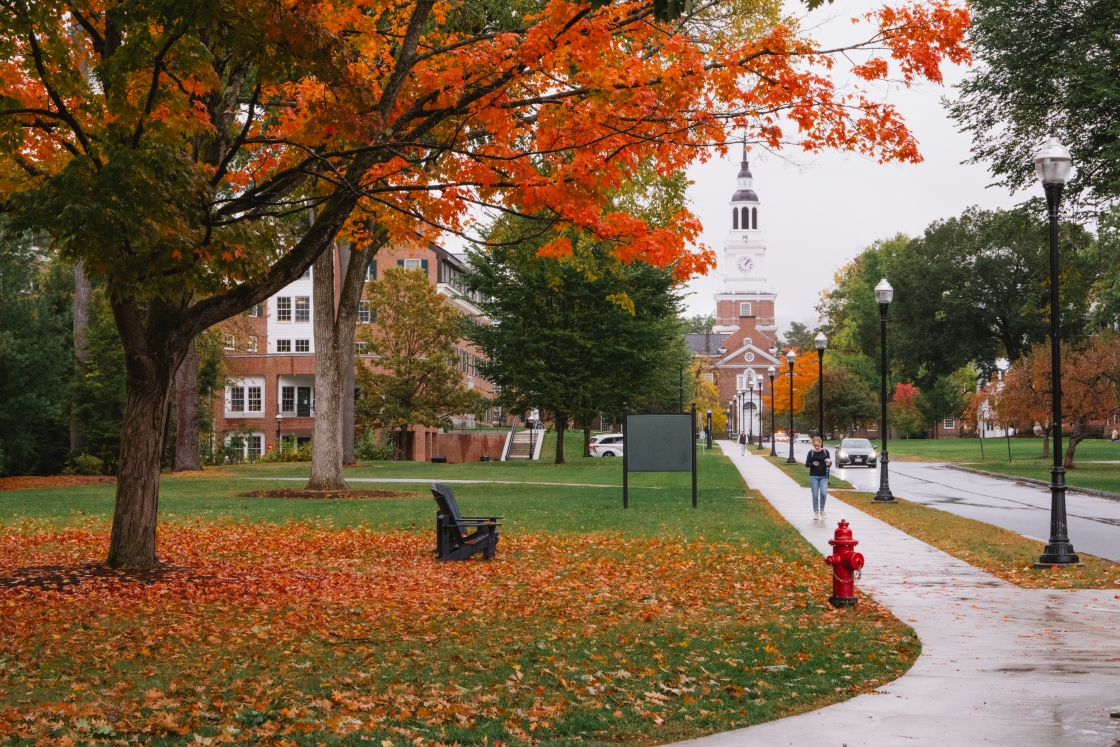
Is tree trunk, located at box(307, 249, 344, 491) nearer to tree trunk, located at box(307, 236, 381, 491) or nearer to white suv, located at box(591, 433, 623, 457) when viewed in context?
tree trunk, located at box(307, 236, 381, 491)

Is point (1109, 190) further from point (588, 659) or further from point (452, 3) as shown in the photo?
point (588, 659)

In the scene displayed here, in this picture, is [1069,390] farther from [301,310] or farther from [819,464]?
[301,310]

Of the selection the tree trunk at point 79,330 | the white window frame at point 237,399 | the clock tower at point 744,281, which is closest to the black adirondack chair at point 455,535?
the tree trunk at point 79,330

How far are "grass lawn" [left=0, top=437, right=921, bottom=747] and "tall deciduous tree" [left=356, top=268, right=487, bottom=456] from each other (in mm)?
32997

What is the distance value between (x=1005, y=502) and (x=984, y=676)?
23.1 m

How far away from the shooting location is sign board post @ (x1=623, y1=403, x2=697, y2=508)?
A: 886 inches

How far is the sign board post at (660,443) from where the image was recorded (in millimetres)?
22516

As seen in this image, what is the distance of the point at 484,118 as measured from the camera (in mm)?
12891

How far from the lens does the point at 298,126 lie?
1375cm

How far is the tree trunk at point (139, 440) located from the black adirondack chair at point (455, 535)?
3.58 meters

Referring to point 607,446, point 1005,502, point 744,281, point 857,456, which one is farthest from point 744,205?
point 1005,502

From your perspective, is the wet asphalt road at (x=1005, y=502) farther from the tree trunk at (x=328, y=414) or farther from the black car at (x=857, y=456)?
the tree trunk at (x=328, y=414)

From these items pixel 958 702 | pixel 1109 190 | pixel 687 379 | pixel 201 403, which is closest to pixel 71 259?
pixel 958 702

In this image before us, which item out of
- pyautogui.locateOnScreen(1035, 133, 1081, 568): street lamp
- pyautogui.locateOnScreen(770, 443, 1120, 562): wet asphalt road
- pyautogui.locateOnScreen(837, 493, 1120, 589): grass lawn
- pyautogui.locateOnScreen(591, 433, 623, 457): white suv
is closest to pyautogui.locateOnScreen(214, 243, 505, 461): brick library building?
pyautogui.locateOnScreen(591, 433, 623, 457): white suv
